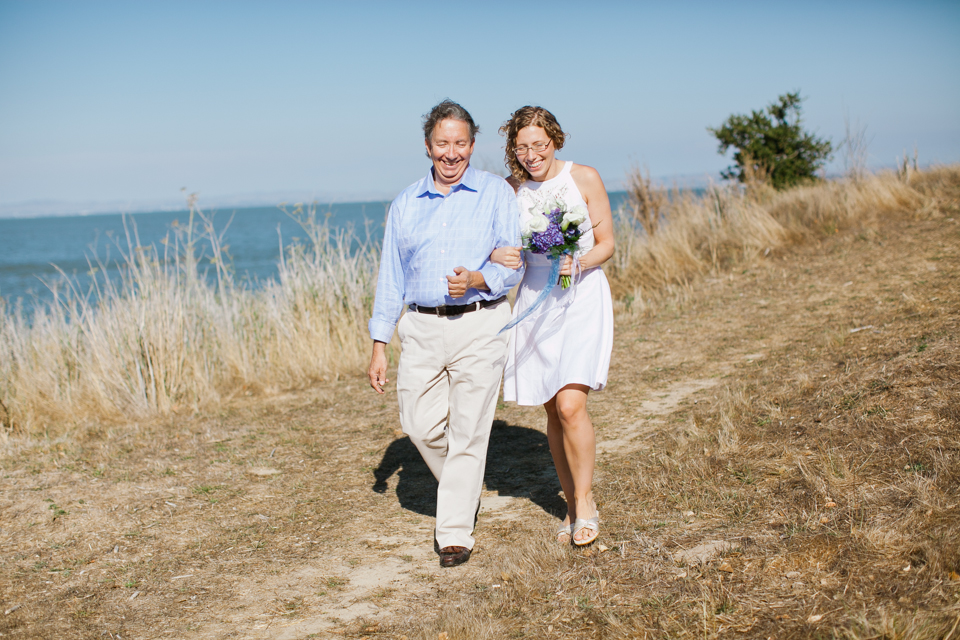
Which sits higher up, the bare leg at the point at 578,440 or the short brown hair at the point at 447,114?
the short brown hair at the point at 447,114

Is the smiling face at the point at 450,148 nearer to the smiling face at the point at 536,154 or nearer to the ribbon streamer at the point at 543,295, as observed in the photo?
the smiling face at the point at 536,154

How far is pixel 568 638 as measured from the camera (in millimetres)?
2883

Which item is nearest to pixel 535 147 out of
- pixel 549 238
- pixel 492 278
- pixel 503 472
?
pixel 549 238

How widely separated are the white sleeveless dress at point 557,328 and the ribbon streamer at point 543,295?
4 cm

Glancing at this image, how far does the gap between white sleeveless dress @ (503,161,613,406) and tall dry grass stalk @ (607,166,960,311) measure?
7.16 meters

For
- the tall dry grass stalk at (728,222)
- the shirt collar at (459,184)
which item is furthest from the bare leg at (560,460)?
the tall dry grass stalk at (728,222)

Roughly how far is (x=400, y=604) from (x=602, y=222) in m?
2.14

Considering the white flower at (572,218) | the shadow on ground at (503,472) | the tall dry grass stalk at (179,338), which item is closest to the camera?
the white flower at (572,218)

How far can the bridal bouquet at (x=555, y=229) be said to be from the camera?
11.3ft

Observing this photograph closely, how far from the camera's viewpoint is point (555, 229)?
3457mm

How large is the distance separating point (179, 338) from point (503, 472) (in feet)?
13.2

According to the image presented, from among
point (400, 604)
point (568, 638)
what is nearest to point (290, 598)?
point (400, 604)

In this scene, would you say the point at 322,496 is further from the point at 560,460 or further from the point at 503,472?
the point at 560,460

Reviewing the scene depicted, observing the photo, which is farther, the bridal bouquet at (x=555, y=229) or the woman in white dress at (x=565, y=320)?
the woman in white dress at (x=565, y=320)
